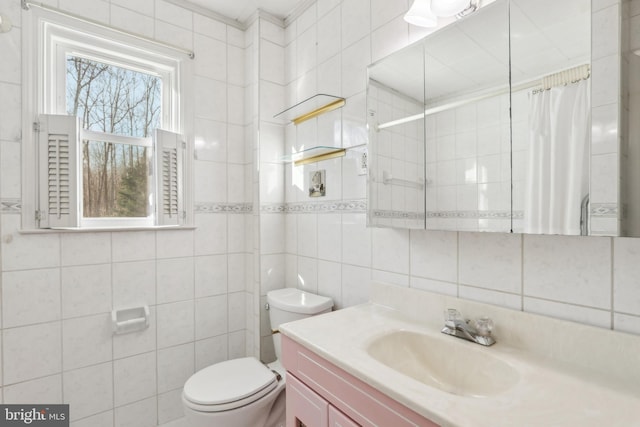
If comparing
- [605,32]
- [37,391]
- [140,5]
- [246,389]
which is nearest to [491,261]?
[605,32]

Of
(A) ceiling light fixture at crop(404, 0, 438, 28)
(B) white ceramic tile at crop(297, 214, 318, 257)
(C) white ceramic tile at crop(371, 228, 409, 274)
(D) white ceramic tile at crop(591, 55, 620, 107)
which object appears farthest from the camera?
(B) white ceramic tile at crop(297, 214, 318, 257)

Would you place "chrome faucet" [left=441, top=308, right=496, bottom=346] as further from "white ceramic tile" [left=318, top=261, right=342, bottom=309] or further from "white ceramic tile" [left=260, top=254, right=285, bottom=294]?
"white ceramic tile" [left=260, top=254, right=285, bottom=294]

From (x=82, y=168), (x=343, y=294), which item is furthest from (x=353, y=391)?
(x=82, y=168)

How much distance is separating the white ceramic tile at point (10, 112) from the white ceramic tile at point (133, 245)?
25.3 inches

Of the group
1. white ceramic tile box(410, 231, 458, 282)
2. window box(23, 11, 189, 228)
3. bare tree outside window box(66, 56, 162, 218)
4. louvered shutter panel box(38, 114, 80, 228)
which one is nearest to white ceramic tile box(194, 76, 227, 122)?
window box(23, 11, 189, 228)

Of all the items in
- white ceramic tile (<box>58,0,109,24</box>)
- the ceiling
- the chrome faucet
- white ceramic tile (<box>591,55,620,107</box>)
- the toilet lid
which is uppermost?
the ceiling

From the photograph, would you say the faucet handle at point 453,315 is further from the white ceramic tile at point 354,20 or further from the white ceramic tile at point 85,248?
the white ceramic tile at point 85,248

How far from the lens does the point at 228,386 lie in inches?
60.5

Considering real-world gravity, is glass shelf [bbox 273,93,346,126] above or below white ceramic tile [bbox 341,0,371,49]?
below

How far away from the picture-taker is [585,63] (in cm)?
81

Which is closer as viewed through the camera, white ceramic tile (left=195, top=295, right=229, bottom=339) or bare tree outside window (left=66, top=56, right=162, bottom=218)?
bare tree outside window (left=66, top=56, right=162, bottom=218)

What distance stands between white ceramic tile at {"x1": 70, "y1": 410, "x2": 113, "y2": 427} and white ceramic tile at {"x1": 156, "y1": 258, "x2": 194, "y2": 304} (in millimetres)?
625

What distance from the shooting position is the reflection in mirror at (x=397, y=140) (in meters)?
1.25
